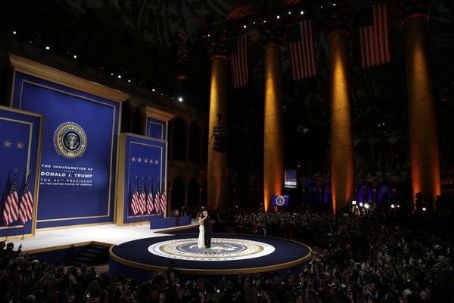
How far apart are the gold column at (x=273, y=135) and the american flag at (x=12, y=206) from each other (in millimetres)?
15618

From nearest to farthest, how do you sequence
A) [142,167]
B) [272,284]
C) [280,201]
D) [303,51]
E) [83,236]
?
[272,284] → [83,236] → [142,167] → [303,51] → [280,201]

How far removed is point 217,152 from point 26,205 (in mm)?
14511

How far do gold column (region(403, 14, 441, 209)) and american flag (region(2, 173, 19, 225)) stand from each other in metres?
19.9

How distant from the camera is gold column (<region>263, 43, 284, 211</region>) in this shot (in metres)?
24.8

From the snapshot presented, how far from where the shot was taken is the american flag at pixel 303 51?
2220 cm

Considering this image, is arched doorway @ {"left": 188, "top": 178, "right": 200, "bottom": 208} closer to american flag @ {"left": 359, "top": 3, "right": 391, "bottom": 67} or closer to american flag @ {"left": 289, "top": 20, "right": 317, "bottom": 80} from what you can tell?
american flag @ {"left": 289, "top": 20, "right": 317, "bottom": 80}

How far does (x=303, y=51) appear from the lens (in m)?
22.5

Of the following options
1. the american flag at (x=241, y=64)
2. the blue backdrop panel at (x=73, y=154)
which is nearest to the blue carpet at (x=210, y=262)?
the blue backdrop panel at (x=73, y=154)

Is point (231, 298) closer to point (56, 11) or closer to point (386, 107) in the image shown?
point (56, 11)

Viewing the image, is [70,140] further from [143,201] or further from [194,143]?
[194,143]

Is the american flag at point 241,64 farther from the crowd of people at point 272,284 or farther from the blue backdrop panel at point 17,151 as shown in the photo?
the crowd of people at point 272,284

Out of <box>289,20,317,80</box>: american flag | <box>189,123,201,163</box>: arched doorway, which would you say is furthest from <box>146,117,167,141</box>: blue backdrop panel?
<box>289,20,317,80</box>: american flag

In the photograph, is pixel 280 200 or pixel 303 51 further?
pixel 280 200

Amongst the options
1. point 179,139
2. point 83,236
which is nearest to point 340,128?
point 179,139
